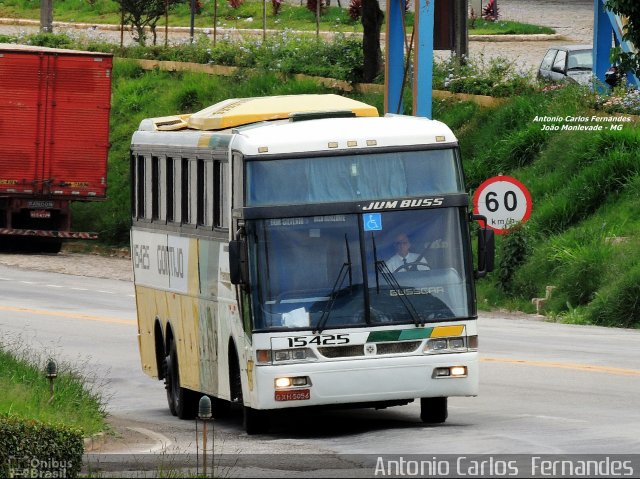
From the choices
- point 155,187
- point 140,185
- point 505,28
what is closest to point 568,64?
point 505,28

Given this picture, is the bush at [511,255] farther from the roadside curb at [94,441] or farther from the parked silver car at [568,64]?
the roadside curb at [94,441]

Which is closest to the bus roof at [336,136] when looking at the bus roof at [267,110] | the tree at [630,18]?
the bus roof at [267,110]

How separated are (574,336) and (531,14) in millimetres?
37978

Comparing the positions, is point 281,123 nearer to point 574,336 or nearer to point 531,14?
point 574,336

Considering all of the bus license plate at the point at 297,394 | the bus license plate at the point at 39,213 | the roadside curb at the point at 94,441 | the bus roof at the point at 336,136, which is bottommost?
the bus license plate at the point at 39,213

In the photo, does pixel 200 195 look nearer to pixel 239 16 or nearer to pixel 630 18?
pixel 630 18

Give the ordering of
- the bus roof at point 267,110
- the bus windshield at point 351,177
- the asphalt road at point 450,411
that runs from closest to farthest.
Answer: the asphalt road at point 450,411
the bus windshield at point 351,177
the bus roof at point 267,110

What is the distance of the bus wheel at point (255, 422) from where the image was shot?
16.1 metres

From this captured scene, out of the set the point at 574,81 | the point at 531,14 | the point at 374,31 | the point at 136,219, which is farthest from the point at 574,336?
the point at 531,14

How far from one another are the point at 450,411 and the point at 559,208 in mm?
15110

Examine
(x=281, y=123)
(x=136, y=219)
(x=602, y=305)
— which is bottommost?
(x=602, y=305)

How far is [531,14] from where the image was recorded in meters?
61.2

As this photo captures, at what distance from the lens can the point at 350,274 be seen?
1538 cm

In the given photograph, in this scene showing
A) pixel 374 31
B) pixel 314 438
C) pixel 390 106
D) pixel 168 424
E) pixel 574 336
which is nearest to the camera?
pixel 314 438
